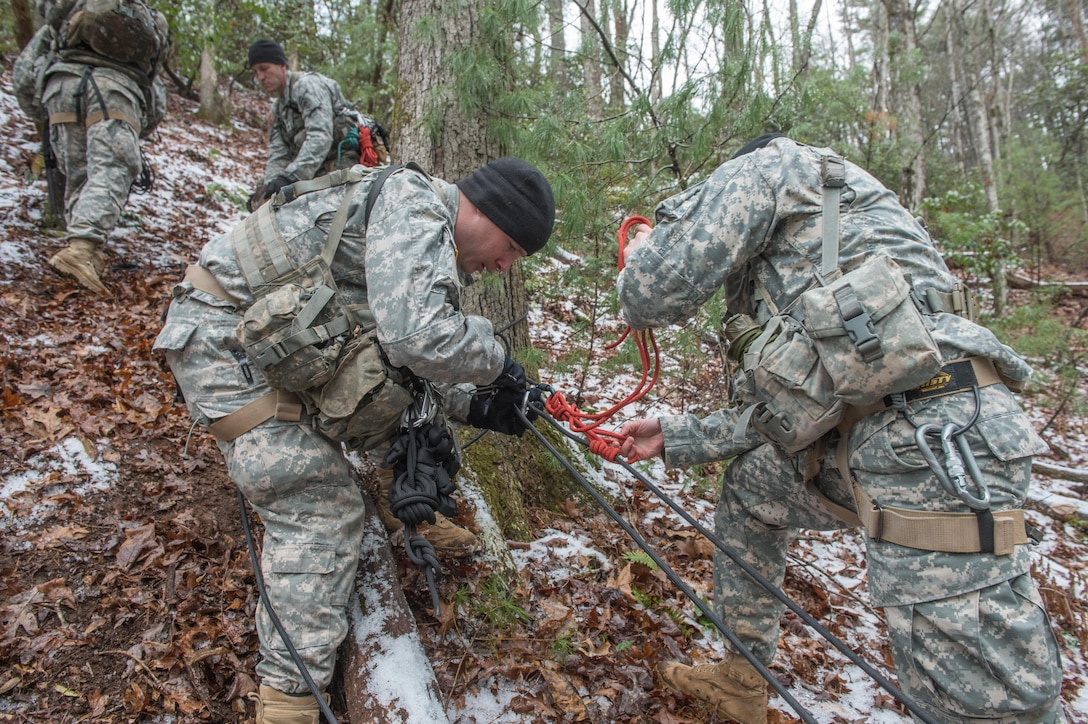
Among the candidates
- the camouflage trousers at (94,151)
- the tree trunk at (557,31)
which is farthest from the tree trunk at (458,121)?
the camouflage trousers at (94,151)

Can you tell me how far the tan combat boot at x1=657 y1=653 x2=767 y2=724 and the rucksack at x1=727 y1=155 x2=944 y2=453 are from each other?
1.14 meters

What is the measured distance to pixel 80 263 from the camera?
4840 mm

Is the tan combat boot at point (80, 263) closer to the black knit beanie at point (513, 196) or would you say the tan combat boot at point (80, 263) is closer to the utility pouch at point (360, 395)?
the utility pouch at point (360, 395)

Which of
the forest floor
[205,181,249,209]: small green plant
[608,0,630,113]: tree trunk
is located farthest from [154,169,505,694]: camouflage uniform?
[205,181,249,209]: small green plant

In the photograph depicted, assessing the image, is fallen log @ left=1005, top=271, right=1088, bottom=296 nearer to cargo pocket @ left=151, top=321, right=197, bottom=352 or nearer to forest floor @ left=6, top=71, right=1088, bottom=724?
forest floor @ left=6, top=71, right=1088, bottom=724

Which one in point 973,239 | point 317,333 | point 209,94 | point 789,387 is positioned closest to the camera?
point 789,387

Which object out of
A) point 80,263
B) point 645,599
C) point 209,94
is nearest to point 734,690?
point 645,599

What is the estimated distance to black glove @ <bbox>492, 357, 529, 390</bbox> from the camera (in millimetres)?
2803

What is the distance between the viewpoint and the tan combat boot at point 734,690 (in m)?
2.63

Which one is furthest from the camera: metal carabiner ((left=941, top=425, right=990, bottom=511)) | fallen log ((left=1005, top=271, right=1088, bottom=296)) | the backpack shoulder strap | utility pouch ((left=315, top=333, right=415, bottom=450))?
fallen log ((left=1005, top=271, right=1088, bottom=296))

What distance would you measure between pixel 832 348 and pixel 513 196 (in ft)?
4.56

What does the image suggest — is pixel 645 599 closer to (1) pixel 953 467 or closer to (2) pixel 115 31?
(1) pixel 953 467

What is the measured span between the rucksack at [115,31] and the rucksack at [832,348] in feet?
19.6

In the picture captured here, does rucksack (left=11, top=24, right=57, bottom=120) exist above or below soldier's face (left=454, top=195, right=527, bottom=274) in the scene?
above
